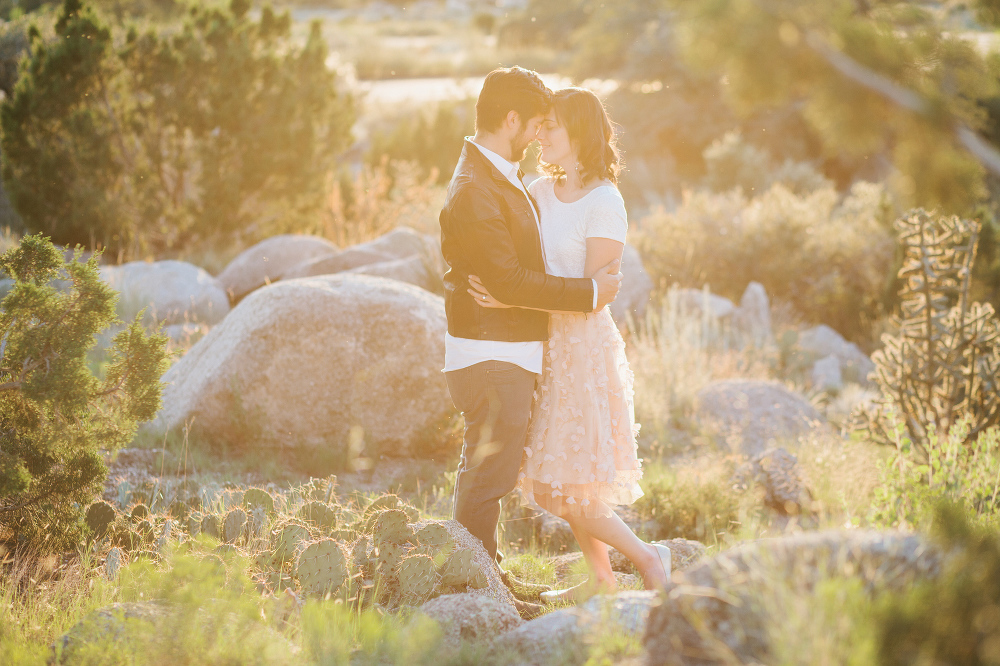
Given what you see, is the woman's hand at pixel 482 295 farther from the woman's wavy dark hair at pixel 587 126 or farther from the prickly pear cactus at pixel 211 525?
the prickly pear cactus at pixel 211 525

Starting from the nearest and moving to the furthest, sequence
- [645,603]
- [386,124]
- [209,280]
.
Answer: [645,603] → [209,280] → [386,124]

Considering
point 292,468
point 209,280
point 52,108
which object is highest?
point 52,108

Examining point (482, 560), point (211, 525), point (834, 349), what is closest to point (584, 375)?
point (482, 560)

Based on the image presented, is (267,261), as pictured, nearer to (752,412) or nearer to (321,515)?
(752,412)

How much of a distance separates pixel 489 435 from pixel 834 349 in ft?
23.3

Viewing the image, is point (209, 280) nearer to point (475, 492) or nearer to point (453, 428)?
point (453, 428)

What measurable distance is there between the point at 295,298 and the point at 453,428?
141 cm

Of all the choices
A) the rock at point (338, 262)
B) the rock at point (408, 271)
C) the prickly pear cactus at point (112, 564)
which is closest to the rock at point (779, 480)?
the rock at point (408, 271)

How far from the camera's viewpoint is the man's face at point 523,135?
2.98m

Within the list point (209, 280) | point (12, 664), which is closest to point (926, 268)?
point (12, 664)

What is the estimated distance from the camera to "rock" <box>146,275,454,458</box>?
487 centimetres

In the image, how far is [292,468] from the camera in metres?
4.93

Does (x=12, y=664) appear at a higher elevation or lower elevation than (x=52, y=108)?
lower

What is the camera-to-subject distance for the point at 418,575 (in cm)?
276
